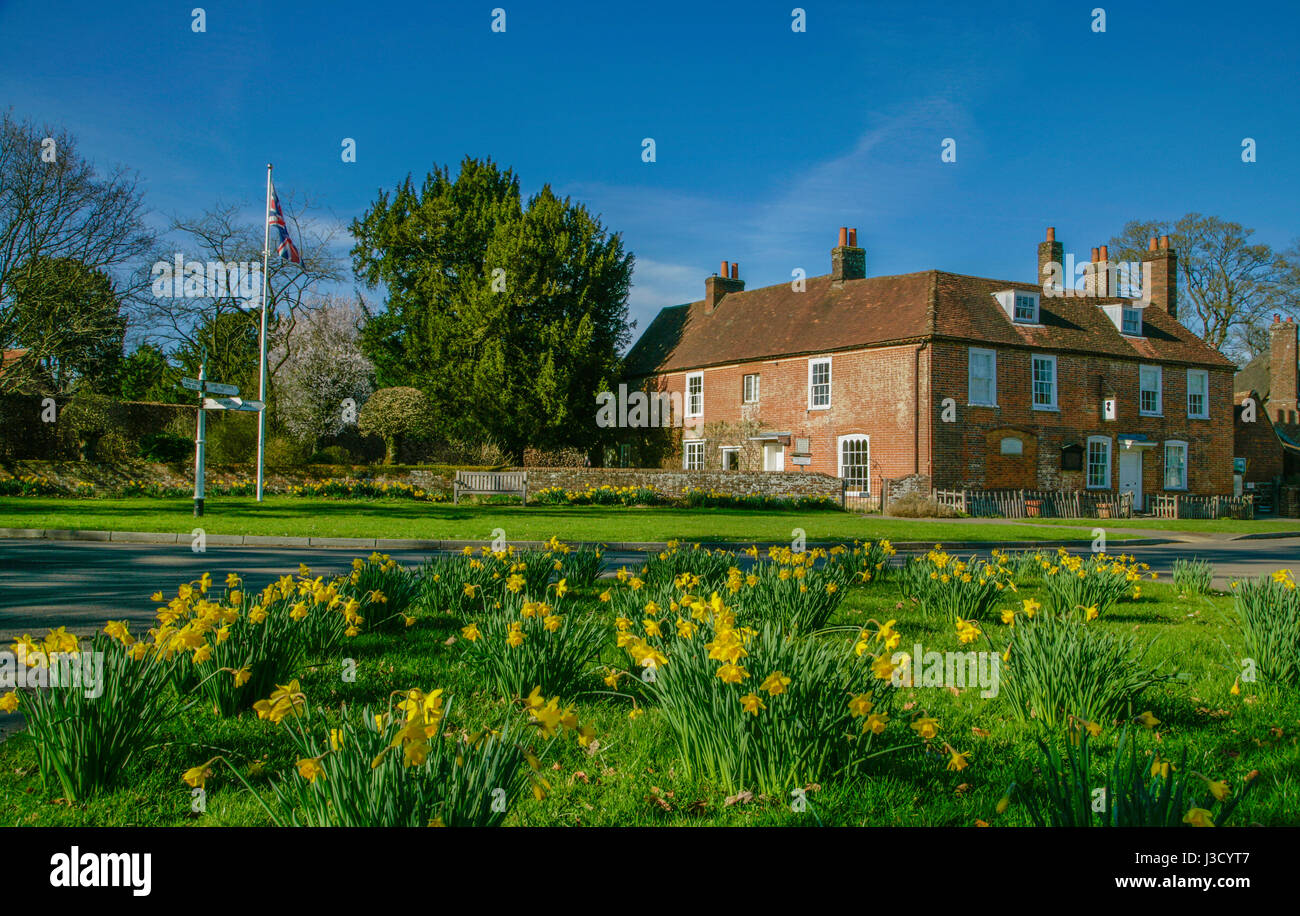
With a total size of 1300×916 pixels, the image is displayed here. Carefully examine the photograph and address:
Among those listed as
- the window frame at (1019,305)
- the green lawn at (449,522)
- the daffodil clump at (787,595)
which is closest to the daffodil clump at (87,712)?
the daffodil clump at (787,595)

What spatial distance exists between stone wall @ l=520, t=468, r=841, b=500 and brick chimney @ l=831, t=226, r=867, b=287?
32.7 feet

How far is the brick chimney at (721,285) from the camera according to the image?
4059 centimetres

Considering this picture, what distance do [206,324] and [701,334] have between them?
68.2 feet

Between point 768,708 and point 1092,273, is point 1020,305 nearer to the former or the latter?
point 1092,273

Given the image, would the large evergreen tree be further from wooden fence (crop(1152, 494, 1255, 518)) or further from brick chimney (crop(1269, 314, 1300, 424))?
brick chimney (crop(1269, 314, 1300, 424))

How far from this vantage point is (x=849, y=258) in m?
34.6

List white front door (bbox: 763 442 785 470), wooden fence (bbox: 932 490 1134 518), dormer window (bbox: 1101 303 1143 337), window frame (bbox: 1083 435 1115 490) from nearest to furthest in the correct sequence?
wooden fence (bbox: 932 490 1134 518) < window frame (bbox: 1083 435 1115 490) < white front door (bbox: 763 442 785 470) < dormer window (bbox: 1101 303 1143 337)

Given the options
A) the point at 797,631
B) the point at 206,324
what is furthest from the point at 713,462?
the point at 797,631

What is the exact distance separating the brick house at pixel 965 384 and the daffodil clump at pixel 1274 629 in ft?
74.3

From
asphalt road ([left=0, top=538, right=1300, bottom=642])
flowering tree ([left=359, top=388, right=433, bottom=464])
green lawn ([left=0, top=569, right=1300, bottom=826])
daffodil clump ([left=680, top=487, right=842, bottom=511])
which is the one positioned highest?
flowering tree ([left=359, top=388, right=433, bottom=464])

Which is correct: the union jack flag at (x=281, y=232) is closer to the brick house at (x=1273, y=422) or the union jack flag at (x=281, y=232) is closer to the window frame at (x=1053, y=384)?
the window frame at (x=1053, y=384)

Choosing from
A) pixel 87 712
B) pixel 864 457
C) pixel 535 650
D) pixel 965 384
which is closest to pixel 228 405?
pixel 535 650

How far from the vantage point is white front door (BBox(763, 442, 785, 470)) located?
33781 millimetres

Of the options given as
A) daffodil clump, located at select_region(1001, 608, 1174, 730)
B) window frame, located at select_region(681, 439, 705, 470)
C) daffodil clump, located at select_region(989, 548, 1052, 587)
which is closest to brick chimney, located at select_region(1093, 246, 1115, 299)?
window frame, located at select_region(681, 439, 705, 470)
